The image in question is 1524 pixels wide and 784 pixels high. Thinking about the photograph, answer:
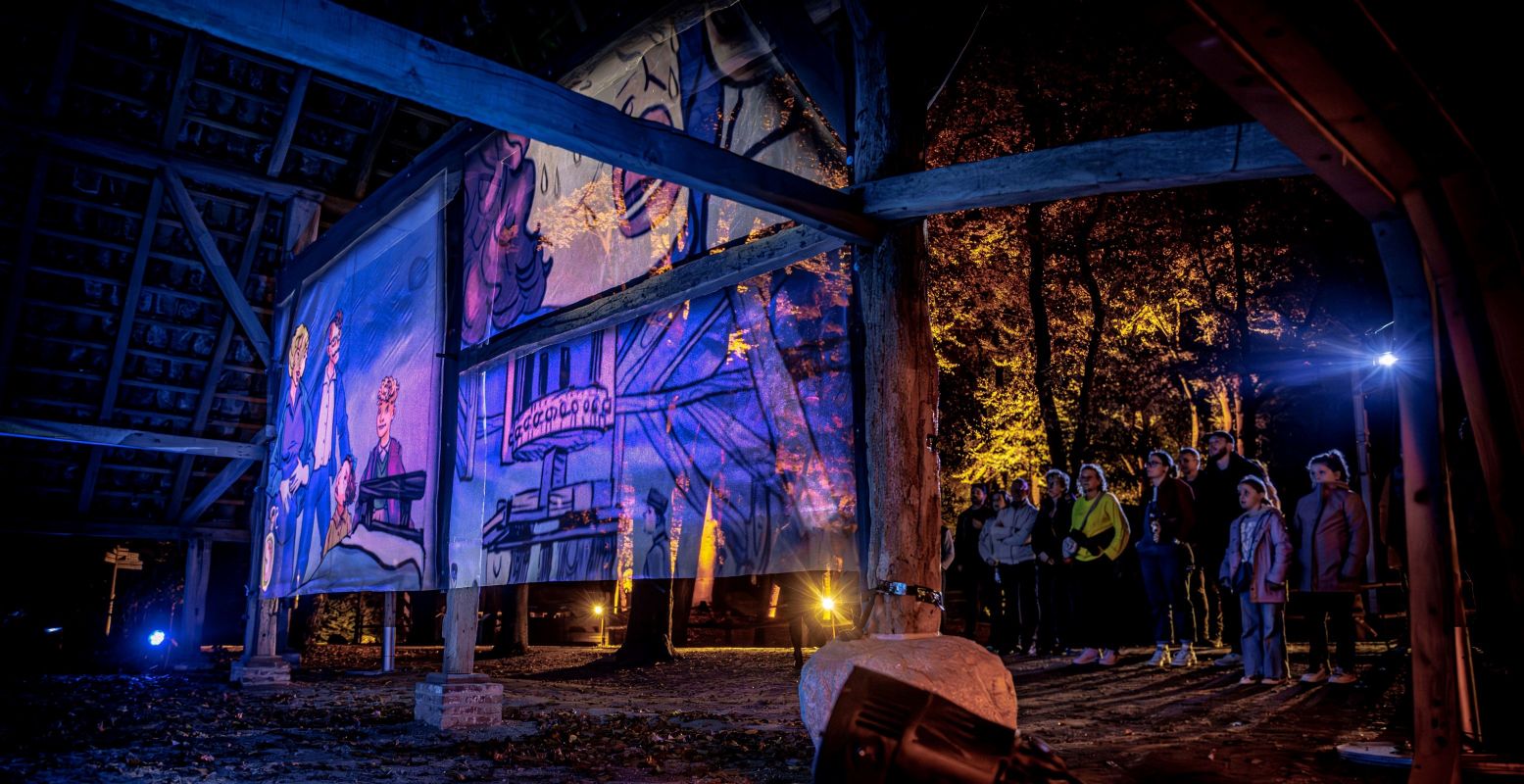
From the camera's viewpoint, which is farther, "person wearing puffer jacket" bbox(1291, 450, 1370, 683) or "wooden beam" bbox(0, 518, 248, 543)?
"wooden beam" bbox(0, 518, 248, 543)

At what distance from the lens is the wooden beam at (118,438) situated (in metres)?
11.6

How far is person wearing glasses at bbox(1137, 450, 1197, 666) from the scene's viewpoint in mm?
9141

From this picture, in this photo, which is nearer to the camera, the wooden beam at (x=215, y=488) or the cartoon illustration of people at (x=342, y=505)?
the cartoon illustration of people at (x=342, y=505)

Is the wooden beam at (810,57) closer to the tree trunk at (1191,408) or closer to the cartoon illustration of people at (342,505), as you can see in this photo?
the cartoon illustration of people at (342,505)

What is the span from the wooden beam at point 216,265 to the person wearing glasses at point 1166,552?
11.8 metres

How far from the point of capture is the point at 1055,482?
422 inches

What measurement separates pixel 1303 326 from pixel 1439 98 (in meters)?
19.9

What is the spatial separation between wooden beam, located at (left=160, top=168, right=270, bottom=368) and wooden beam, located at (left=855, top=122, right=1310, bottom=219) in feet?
33.4

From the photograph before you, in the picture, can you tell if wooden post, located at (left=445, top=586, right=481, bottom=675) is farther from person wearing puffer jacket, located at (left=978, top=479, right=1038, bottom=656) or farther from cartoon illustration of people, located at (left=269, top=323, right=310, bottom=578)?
person wearing puffer jacket, located at (left=978, top=479, right=1038, bottom=656)

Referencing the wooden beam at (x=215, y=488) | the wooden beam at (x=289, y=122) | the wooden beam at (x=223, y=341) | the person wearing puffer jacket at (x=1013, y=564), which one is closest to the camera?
the wooden beam at (x=289, y=122)

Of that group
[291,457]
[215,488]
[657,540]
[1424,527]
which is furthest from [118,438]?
[1424,527]

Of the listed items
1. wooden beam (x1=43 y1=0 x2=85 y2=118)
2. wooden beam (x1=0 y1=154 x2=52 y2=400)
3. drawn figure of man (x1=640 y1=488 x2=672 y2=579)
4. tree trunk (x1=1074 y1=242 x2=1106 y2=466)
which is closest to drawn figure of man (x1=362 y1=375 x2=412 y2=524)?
drawn figure of man (x1=640 y1=488 x2=672 y2=579)

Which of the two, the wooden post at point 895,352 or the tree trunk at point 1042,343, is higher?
the tree trunk at point 1042,343

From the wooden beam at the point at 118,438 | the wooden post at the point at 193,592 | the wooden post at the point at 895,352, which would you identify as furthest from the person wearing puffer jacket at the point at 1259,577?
the wooden post at the point at 193,592
